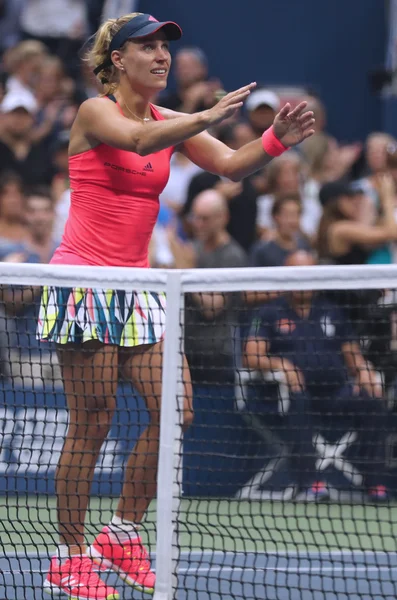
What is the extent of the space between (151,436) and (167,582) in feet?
2.15

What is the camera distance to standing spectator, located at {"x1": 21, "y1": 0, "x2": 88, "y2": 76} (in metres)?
11.4

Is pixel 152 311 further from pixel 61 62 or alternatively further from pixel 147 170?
pixel 61 62

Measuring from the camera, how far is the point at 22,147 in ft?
30.5

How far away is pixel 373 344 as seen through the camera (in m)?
6.77

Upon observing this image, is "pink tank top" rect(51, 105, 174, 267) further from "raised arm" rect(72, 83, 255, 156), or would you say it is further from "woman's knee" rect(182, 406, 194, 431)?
"woman's knee" rect(182, 406, 194, 431)

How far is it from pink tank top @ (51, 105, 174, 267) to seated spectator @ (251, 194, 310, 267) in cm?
298

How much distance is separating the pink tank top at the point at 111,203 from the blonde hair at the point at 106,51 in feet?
1.06

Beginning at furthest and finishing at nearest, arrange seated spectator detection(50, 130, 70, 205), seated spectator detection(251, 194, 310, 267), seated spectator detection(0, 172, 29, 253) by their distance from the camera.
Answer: seated spectator detection(50, 130, 70, 205) → seated spectator detection(0, 172, 29, 253) → seated spectator detection(251, 194, 310, 267)

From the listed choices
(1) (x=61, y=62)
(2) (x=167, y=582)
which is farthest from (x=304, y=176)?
(2) (x=167, y=582)

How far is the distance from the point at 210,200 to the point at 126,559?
3.33 meters

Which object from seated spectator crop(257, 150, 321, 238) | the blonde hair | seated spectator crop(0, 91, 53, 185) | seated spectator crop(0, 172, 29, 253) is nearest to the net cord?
the blonde hair

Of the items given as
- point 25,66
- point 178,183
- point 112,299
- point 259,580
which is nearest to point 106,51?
point 112,299

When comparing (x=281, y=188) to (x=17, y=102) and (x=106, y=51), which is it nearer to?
(x=17, y=102)

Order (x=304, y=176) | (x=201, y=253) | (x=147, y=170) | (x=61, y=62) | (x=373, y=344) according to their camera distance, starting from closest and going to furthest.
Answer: (x=147, y=170)
(x=373, y=344)
(x=201, y=253)
(x=304, y=176)
(x=61, y=62)
